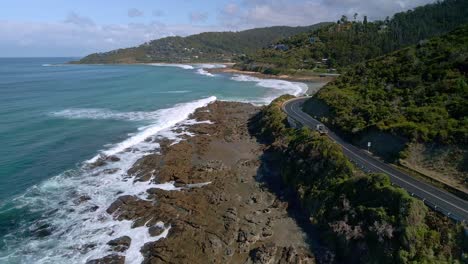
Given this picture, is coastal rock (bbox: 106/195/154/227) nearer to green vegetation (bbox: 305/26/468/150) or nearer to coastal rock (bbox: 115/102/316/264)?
coastal rock (bbox: 115/102/316/264)

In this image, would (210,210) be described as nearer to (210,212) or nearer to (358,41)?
(210,212)

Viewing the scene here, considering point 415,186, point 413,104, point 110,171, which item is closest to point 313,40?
point 413,104

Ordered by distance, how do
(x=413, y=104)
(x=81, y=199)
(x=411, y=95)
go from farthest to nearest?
(x=411, y=95) → (x=413, y=104) → (x=81, y=199)

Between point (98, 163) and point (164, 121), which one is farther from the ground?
point (164, 121)

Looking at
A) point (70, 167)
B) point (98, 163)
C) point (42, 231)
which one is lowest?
point (42, 231)

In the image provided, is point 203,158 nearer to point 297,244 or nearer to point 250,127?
point 250,127

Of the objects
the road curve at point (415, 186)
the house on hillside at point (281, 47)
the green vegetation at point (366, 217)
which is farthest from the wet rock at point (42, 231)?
the house on hillside at point (281, 47)

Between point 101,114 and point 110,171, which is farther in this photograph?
point 101,114
